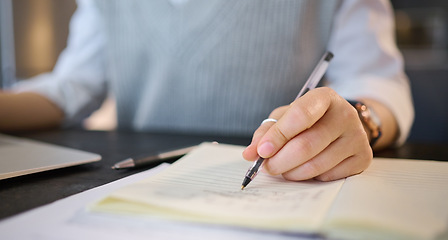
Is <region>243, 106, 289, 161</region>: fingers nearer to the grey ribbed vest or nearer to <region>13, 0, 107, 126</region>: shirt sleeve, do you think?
the grey ribbed vest

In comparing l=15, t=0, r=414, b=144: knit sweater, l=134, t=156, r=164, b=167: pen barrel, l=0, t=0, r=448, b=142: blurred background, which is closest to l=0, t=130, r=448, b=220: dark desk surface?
l=134, t=156, r=164, b=167: pen barrel

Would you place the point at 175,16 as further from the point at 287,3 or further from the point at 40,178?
the point at 40,178

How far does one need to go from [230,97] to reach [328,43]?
0.23m

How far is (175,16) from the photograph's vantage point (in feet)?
2.75

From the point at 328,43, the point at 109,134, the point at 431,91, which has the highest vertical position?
the point at 328,43

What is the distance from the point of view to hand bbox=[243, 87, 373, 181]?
0.35 meters

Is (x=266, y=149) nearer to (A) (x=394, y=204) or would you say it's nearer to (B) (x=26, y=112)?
(A) (x=394, y=204)

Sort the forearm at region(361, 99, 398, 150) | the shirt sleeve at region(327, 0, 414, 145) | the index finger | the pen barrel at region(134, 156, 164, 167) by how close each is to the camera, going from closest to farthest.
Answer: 1. the index finger
2. the pen barrel at region(134, 156, 164, 167)
3. the forearm at region(361, 99, 398, 150)
4. the shirt sleeve at region(327, 0, 414, 145)

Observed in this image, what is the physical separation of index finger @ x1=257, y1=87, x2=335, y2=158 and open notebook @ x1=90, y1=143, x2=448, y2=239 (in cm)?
4

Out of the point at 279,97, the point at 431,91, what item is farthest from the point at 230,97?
the point at 431,91

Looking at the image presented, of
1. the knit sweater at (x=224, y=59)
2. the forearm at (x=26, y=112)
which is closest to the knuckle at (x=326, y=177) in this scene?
the knit sweater at (x=224, y=59)

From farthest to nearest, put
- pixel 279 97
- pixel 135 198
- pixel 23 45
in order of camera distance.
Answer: pixel 23 45 → pixel 279 97 → pixel 135 198

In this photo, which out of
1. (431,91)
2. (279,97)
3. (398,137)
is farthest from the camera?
(431,91)

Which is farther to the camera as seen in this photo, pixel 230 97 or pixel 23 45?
pixel 23 45
